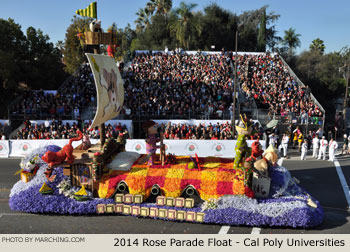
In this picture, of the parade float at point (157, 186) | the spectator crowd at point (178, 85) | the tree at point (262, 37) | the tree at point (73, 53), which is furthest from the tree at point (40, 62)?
the tree at point (262, 37)

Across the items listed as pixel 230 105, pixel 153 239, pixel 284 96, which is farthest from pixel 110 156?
pixel 284 96

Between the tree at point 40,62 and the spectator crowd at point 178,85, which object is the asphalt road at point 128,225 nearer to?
the spectator crowd at point 178,85

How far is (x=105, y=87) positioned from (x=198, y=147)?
30.9 feet

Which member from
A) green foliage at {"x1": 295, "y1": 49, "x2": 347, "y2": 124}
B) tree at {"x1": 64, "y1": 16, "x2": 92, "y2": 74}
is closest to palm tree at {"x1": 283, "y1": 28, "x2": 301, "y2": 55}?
green foliage at {"x1": 295, "y1": 49, "x2": 347, "y2": 124}

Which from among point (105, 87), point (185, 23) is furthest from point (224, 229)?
point (185, 23)

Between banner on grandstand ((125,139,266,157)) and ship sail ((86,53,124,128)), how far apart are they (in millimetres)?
7148

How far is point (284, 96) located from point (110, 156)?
66.3 ft

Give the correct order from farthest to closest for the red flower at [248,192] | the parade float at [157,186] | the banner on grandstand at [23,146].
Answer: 1. the banner on grandstand at [23,146]
2. the red flower at [248,192]
3. the parade float at [157,186]

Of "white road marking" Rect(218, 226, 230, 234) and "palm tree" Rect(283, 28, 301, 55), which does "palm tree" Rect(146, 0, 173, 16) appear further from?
"white road marking" Rect(218, 226, 230, 234)

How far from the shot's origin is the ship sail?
9680mm

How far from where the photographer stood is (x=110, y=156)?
36.0 ft

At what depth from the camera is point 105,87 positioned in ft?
33.6

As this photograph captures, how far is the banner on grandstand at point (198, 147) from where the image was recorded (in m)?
18.3

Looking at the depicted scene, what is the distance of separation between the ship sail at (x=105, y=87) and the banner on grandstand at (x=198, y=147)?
23.4 ft
